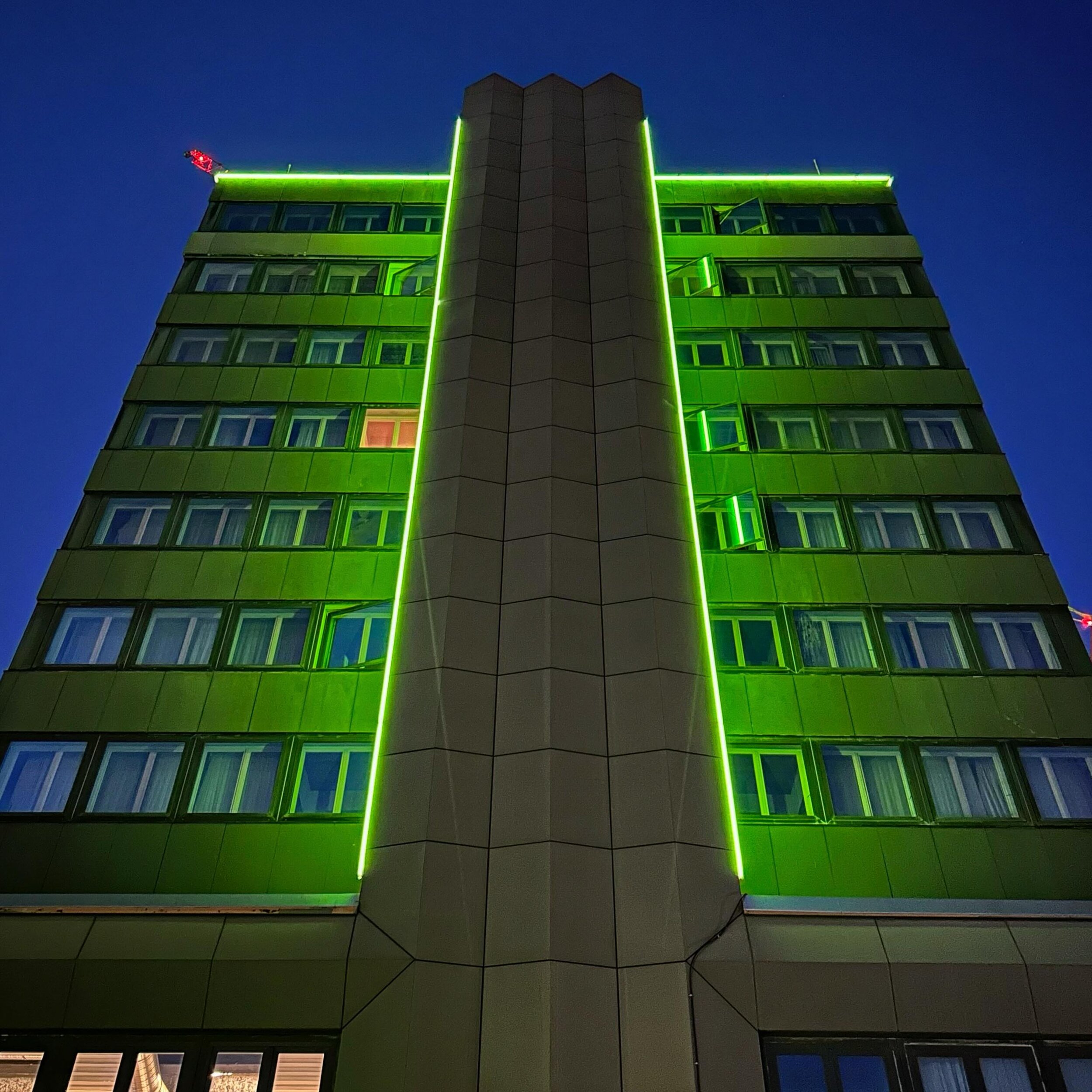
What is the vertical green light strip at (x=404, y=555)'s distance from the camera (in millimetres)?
19094

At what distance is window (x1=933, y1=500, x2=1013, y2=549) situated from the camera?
2647cm

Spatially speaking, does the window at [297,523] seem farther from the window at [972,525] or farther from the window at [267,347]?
the window at [972,525]

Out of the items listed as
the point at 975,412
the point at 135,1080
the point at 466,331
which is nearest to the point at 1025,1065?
the point at 135,1080

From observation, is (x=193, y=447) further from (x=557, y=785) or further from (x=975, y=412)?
(x=975, y=412)

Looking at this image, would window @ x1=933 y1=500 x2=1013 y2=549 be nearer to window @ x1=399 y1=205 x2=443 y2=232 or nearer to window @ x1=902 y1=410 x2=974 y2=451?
window @ x1=902 y1=410 x2=974 y2=451

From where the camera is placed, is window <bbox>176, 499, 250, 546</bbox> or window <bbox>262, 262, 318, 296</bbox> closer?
window <bbox>176, 499, 250, 546</bbox>

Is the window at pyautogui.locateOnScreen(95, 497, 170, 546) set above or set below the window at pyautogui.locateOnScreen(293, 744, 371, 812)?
above

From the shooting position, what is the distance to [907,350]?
105 feet

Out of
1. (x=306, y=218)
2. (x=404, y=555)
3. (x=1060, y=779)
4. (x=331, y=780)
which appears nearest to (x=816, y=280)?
(x=306, y=218)

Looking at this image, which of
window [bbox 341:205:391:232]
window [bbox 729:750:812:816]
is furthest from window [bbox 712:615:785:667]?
window [bbox 341:205:391:232]

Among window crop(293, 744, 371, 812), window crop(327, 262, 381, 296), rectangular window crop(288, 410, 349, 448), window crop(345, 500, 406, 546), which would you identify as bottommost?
window crop(293, 744, 371, 812)

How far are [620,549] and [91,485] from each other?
1515 centimetres

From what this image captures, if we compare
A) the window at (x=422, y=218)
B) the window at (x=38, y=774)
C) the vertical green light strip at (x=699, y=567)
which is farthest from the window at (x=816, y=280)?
the window at (x=38, y=774)

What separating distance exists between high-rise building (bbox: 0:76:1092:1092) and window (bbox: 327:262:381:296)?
0.32 meters
